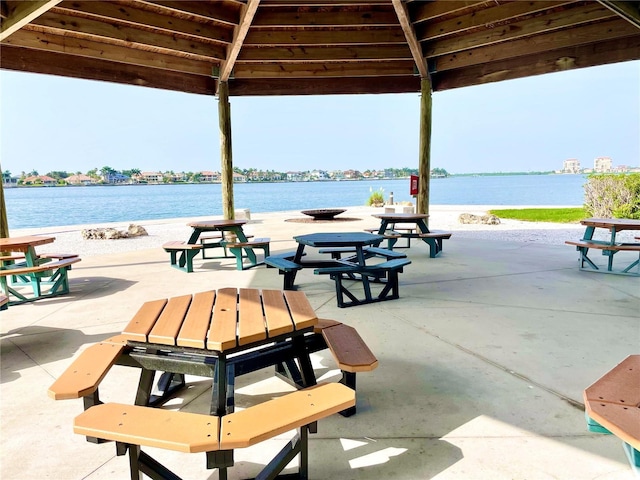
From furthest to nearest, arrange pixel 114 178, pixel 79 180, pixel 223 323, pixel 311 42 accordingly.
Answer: pixel 79 180, pixel 114 178, pixel 311 42, pixel 223 323

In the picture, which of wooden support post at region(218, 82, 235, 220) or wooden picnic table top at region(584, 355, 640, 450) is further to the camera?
wooden support post at region(218, 82, 235, 220)

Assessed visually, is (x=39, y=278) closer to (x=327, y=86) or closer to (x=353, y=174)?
(x=327, y=86)

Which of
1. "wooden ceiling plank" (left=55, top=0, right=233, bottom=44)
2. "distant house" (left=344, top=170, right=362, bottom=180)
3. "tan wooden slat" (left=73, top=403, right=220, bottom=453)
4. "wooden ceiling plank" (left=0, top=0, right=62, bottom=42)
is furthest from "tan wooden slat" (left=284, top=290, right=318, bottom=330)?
"distant house" (left=344, top=170, right=362, bottom=180)

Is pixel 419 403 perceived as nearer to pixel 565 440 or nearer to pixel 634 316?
pixel 565 440

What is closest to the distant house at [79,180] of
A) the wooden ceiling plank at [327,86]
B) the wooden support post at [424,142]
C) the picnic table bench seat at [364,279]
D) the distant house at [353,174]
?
the distant house at [353,174]

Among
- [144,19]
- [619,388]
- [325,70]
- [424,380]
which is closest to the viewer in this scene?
[619,388]

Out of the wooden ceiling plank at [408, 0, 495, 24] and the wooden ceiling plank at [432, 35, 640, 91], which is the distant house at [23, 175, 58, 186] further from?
the wooden ceiling plank at [408, 0, 495, 24]

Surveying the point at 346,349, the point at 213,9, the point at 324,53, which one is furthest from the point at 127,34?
the point at 346,349

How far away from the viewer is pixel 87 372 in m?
1.80

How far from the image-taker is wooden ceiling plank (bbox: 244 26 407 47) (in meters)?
7.19

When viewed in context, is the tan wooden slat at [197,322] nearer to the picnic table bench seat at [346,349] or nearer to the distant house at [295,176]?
the picnic table bench seat at [346,349]

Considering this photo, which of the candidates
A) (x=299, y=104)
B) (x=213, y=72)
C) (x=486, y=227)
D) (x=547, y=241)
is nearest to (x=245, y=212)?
(x=213, y=72)

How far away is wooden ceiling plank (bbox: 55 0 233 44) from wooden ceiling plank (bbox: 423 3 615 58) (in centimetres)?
382

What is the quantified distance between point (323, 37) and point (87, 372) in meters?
6.87
